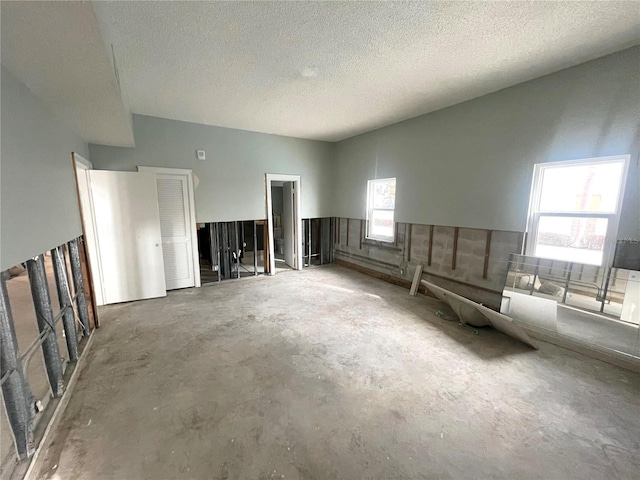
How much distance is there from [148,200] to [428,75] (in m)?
4.05

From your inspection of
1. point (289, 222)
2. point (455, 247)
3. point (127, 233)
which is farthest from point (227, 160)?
point (455, 247)

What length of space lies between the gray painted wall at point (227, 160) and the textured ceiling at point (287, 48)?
68 cm

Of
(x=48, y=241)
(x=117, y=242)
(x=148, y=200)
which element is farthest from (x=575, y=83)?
(x=117, y=242)

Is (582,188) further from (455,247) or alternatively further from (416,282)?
(416,282)

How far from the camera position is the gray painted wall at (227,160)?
4062 millimetres

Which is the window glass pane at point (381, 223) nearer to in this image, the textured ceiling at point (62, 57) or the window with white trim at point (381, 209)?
the window with white trim at point (381, 209)

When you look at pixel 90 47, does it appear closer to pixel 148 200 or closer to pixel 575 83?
pixel 148 200

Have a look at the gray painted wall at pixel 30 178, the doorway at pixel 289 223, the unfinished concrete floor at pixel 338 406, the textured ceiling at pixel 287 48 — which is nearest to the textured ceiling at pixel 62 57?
the textured ceiling at pixel 287 48

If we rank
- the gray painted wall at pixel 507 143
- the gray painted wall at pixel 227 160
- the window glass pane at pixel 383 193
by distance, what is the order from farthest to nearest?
the window glass pane at pixel 383 193 < the gray painted wall at pixel 227 160 < the gray painted wall at pixel 507 143

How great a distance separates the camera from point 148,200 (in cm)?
382

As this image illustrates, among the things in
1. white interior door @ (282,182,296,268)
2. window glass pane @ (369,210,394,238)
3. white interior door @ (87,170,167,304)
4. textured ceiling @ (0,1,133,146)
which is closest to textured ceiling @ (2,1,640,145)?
textured ceiling @ (0,1,133,146)

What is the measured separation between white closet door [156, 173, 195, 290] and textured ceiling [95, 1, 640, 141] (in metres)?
1.26

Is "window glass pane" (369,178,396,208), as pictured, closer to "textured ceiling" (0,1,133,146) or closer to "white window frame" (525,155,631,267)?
"white window frame" (525,155,631,267)

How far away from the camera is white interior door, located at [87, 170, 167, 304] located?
359 centimetres
